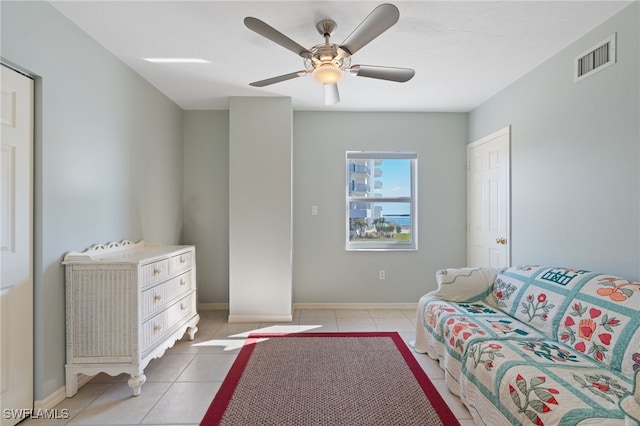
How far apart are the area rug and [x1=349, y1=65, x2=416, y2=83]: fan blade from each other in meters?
2.15

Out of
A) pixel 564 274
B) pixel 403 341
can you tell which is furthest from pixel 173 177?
pixel 564 274

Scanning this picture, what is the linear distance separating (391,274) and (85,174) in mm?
3263

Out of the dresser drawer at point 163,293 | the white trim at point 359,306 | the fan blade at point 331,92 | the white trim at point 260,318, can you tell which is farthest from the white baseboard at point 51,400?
the fan blade at point 331,92

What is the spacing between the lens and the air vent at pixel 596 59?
1951mm

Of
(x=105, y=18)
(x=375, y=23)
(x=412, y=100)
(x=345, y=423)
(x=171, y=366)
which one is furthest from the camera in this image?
(x=412, y=100)

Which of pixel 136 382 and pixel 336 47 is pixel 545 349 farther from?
pixel 136 382

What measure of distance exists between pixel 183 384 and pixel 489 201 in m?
3.40

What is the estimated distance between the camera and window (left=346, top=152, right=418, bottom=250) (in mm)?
3941

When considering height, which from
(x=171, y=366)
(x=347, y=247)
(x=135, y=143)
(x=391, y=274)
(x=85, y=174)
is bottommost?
(x=171, y=366)

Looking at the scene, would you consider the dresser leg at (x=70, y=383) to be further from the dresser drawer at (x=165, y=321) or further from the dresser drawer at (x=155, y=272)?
the dresser drawer at (x=155, y=272)

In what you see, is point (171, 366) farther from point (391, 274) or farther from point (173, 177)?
point (391, 274)

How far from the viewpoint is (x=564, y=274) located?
2.06 m

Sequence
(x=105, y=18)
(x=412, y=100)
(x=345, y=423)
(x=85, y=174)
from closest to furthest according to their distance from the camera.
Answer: (x=345, y=423) < (x=105, y=18) < (x=85, y=174) < (x=412, y=100)

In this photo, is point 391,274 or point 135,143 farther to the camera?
point 391,274
